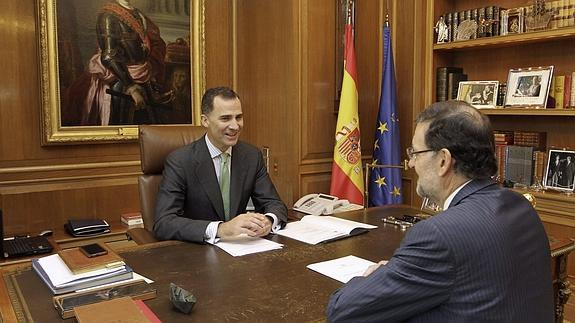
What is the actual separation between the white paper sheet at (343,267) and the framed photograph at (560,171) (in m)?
1.97

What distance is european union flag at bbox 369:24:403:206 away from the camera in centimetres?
388

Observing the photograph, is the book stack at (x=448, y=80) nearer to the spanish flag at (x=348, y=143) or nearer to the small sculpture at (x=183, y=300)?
the spanish flag at (x=348, y=143)

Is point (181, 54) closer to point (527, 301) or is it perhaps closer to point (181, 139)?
point (181, 139)

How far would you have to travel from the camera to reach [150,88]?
3930mm

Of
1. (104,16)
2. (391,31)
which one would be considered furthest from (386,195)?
(104,16)

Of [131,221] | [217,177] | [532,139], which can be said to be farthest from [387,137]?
[131,221]

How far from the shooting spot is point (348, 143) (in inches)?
152

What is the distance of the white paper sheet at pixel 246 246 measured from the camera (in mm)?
1942

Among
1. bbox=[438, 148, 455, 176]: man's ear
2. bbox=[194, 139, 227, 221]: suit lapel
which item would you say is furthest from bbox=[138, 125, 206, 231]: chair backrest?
bbox=[438, 148, 455, 176]: man's ear

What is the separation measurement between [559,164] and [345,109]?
1.45 metres

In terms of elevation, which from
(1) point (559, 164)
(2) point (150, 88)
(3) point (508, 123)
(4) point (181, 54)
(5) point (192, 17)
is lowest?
(1) point (559, 164)

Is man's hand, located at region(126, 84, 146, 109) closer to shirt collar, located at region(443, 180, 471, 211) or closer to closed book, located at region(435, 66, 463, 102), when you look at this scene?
closed book, located at region(435, 66, 463, 102)

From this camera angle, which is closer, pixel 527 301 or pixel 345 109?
pixel 527 301

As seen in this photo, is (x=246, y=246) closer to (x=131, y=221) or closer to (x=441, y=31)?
(x=131, y=221)
